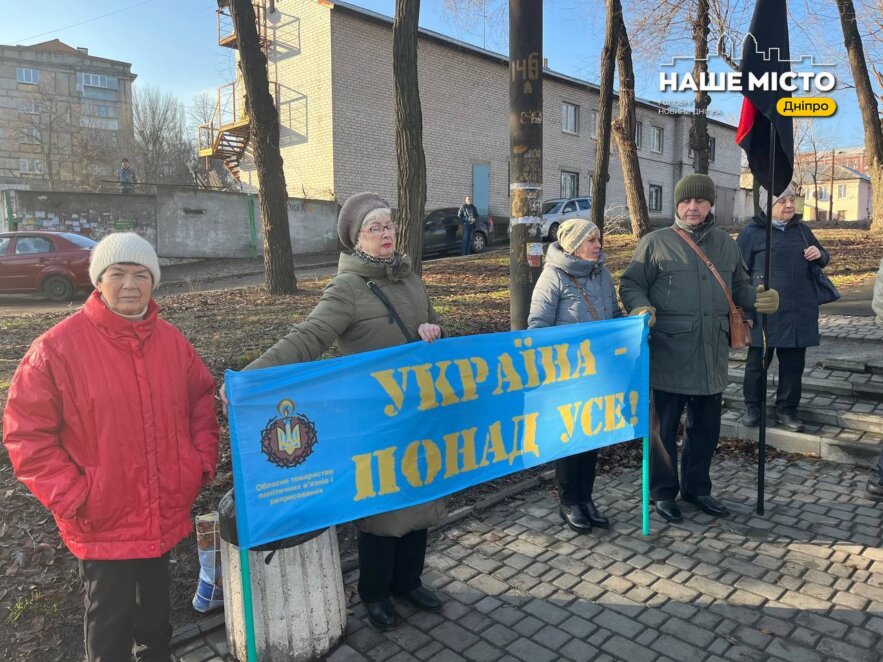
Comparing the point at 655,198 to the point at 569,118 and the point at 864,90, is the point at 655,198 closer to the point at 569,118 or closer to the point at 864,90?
the point at 569,118

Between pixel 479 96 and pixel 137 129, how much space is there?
103ft

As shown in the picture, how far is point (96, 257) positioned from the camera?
97.2 inches

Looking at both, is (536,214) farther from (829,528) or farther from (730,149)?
(730,149)

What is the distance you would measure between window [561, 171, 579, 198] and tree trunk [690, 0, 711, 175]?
47.4 ft

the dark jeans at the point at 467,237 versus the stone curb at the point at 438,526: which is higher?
the dark jeans at the point at 467,237

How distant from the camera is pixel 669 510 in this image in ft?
13.8

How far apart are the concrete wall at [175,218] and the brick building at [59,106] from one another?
1167 inches

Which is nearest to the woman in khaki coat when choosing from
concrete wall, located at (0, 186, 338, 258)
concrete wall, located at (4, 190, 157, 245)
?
concrete wall, located at (0, 186, 338, 258)

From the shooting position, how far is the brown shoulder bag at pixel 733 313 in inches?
160

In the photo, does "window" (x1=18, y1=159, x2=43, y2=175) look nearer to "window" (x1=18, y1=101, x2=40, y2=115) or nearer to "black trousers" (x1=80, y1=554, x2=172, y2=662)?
"window" (x1=18, y1=101, x2=40, y2=115)

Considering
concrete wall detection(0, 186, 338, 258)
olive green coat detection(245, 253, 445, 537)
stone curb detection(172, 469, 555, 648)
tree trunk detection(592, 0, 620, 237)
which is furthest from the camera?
concrete wall detection(0, 186, 338, 258)

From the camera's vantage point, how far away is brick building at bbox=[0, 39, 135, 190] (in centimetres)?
4638

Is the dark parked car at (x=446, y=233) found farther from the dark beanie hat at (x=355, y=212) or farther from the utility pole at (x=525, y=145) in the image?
the dark beanie hat at (x=355, y=212)

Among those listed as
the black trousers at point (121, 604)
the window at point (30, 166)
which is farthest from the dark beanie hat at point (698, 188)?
the window at point (30, 166)
